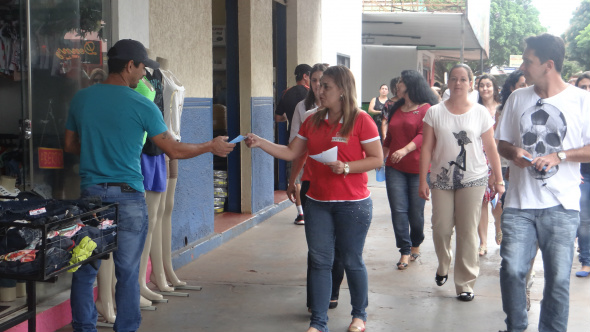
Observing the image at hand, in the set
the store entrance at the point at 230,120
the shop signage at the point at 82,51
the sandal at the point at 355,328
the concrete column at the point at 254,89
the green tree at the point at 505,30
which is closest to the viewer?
the sandal at the point at 355,328

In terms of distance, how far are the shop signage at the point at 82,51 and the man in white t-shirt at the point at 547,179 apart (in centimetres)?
345

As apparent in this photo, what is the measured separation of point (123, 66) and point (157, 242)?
207cm

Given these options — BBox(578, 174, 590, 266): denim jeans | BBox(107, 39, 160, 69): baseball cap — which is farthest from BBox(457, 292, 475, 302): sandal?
BBox(107, 39, 160, 69): baseball cap

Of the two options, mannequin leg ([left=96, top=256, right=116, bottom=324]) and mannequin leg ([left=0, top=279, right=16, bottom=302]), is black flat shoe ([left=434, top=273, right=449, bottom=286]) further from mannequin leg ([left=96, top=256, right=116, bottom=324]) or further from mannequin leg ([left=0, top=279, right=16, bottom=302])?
mannequin leg ([left=0, top=279, right=16, bottom=302])

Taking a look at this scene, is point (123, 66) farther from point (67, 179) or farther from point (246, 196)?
point (246, 196)

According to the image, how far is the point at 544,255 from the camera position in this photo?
4.75m

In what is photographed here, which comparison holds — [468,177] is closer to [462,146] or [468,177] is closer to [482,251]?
[462,146]

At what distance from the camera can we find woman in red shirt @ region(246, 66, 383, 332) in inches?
208

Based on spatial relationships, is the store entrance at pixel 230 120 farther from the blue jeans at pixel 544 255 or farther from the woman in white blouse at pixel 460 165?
the blue jeans at pixel 544 255

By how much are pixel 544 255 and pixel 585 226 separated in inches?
124

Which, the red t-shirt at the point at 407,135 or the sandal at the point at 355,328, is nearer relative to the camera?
the sandal at the point at 355,328

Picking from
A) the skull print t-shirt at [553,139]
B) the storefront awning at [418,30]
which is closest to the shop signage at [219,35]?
the skull print t-shirt at [553,139]

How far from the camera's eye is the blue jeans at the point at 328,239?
5.30 meters

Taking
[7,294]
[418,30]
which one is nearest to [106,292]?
[7,294]
